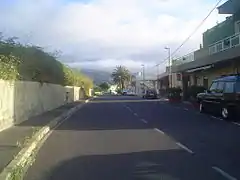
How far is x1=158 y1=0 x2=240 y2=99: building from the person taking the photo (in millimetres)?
33469

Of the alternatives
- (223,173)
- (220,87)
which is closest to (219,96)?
(220,87)

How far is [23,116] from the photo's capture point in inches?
846

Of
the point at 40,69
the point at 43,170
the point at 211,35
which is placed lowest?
the point at 43,170

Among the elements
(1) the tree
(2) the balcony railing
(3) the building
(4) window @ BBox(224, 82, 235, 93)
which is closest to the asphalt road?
(4) window @ BBox(224, 82, 235, 93)

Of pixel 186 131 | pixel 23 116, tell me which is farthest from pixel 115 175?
pixel 23 116

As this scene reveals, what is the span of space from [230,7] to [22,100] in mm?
25286

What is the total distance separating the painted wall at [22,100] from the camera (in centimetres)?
1717

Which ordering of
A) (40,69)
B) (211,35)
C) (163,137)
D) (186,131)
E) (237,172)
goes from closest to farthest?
(237,172), (163,137), (186,131), (40,69), (211,35)

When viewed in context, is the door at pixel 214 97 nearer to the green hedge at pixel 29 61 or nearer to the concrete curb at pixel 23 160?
the green hedge at pixel 29 61

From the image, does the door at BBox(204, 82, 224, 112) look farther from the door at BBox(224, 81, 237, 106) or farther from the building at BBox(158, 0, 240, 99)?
the building at BBox(158, 0, 240, 99)

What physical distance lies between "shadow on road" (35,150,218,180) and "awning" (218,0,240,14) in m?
29.8

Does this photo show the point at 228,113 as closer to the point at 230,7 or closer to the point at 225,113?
the point at 225,113

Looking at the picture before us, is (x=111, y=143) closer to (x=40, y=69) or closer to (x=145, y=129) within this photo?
(x=145, y=129)

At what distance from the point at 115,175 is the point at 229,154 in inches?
151
